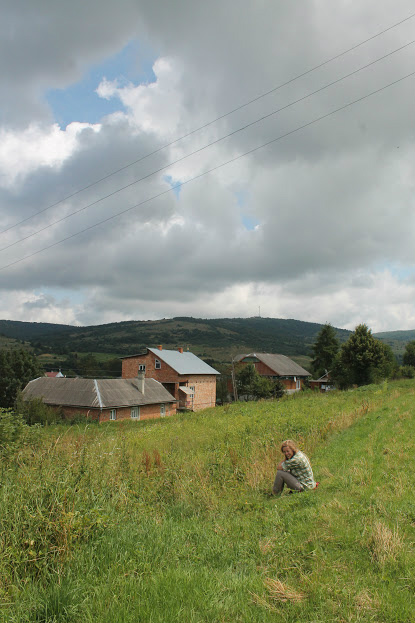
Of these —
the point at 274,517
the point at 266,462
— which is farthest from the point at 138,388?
the point at 274,517

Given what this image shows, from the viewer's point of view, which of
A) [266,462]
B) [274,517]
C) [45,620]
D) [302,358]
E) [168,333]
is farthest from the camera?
[168,333]

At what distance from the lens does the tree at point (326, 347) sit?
6494cm

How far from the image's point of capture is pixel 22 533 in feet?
13.6

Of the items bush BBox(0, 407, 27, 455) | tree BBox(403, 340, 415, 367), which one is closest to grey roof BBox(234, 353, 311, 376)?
tree BBox(403, 340, 415, 367)

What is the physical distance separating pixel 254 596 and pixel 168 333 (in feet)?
587

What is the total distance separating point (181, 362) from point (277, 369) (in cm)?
2134

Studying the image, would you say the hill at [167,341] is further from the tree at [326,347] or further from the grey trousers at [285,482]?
the grey trousers at [285,482]

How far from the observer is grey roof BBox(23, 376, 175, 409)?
129ft

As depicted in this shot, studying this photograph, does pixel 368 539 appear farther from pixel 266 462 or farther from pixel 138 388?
pixel 138 388

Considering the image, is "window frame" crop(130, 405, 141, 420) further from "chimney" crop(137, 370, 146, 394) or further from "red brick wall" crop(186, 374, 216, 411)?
"red brick wall" crop(186, 374, 216, 411)

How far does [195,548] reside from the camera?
14.9 ft

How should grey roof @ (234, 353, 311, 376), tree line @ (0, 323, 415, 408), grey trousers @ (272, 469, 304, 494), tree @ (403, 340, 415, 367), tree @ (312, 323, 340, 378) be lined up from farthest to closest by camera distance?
tree @ (403, 340, 415, 367) → grey roof @ (234, 353, 311, 376) → tree @ (312, 323, 340, 378) → tree line @ (0, 323, 415, 408) → grey trousers @ (272, 469, 304, 494)

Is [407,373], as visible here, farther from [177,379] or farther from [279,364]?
[177,379]

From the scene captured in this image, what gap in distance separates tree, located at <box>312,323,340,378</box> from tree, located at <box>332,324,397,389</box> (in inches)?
909
